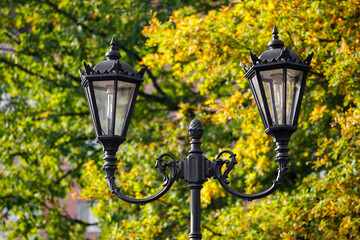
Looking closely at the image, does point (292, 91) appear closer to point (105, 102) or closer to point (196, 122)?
point (196, 122)

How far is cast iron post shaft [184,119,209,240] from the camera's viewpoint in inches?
230

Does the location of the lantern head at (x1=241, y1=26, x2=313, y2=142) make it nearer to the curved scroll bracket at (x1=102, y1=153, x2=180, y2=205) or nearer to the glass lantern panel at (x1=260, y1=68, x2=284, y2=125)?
the glass lantern panel at (x1=260, y1=68, x2=284, y2=125)

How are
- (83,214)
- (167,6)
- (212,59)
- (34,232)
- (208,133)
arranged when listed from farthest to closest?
(83,214) < (34,232) < (167,6) < (208,133) < (212,59)

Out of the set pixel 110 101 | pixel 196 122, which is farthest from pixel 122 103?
pixel 196 122

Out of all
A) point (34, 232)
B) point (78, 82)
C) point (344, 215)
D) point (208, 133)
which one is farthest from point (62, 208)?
point (344, 215)

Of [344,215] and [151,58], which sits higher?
[151,58]

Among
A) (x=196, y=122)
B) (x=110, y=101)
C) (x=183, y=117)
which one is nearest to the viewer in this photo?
(x=110, y=101)

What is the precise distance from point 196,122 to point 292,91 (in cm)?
91

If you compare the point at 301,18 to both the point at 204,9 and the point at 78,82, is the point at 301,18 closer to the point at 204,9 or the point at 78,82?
the point at 204,9

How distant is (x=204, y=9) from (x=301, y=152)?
475 centimetres

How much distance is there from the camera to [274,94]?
19.3 ft

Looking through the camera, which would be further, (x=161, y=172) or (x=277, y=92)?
(x=161, y=172)

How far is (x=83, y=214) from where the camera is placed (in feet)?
93.7

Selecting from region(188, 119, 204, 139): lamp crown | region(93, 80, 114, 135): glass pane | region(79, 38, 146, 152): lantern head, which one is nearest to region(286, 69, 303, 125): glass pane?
region(188, 119, 204, 139): lamp crown
